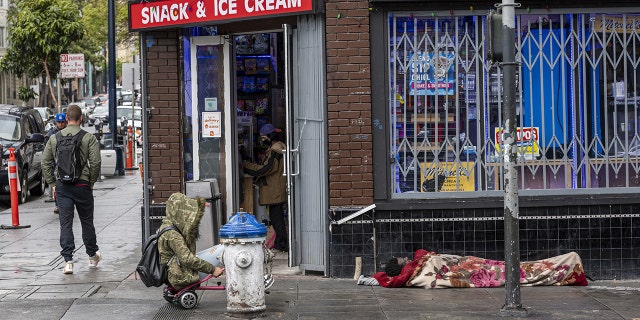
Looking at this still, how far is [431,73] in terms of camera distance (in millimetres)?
11109

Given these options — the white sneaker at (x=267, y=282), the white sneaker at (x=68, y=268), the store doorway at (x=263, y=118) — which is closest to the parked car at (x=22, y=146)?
the store doorway at (x=263, y=118)

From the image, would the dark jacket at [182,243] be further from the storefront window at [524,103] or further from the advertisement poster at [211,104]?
the advertisement poster at [211,104]

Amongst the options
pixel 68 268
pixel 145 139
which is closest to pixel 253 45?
pixel 145 139

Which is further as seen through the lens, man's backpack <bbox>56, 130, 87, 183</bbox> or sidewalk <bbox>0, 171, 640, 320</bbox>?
man's backpack <bbox>56, 130, 87, 183</bbox>

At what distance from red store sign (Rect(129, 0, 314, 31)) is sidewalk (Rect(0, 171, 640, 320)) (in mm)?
2790

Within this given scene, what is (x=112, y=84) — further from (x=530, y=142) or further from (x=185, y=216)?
(x=185, y=216)

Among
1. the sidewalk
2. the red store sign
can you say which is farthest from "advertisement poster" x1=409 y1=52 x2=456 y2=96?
the sidewalk

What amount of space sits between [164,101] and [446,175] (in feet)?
10.6

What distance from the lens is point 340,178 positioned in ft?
36.0

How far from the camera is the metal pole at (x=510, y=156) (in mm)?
8813

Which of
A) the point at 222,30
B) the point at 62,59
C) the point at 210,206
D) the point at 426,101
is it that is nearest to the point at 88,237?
the point at 210,206

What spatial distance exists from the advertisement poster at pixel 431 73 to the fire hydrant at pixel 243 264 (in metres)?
2.84

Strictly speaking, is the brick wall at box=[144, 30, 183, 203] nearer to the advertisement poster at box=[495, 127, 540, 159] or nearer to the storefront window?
the storefront window

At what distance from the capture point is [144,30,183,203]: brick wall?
460 inches
